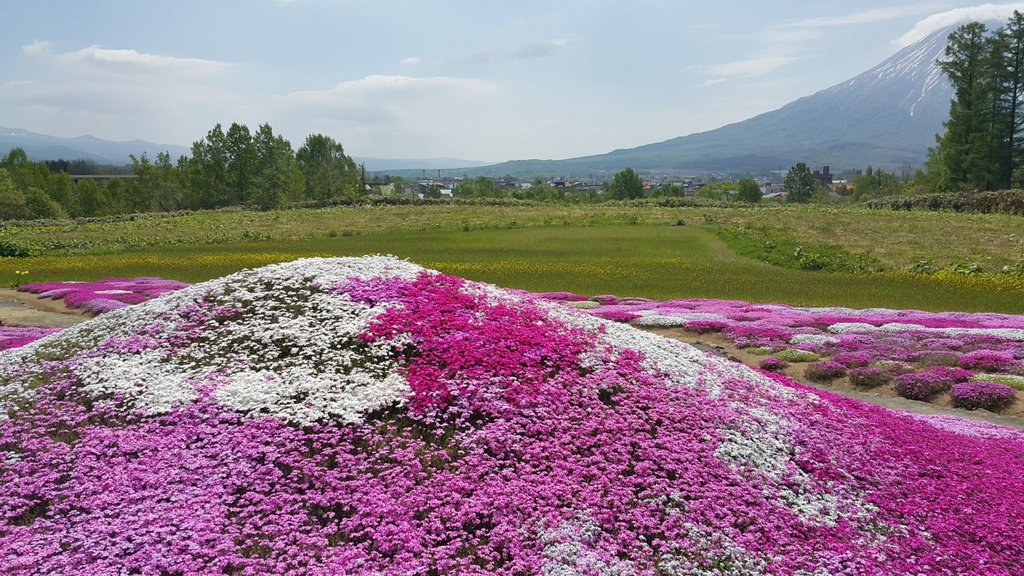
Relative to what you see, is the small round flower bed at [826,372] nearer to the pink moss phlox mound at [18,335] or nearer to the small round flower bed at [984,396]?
the small round flower bed at [984,396]

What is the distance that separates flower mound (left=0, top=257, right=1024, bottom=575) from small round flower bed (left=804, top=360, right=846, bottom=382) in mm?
4702

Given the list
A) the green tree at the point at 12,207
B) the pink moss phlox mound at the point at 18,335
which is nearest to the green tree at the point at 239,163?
the green tree at the point at 12,207

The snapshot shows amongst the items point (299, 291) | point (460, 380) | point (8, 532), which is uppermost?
point (299, 291)

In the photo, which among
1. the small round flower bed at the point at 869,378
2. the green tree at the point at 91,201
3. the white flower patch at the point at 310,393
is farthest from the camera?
the green tree at the point at 91,201

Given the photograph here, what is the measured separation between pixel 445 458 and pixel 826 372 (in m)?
15.0

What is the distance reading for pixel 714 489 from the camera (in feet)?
35.2

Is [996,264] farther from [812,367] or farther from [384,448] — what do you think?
[384,448]

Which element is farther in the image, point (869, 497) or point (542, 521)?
point (869, 497)

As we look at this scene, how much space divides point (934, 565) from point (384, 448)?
8.78 metres

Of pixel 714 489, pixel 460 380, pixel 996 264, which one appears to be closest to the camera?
pixel 714 489

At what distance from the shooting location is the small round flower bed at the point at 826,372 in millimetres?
20688

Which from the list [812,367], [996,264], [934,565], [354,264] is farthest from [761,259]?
[934,565]

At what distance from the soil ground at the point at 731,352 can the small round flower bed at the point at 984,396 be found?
220 mm

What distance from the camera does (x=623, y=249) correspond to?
54.9 meters
